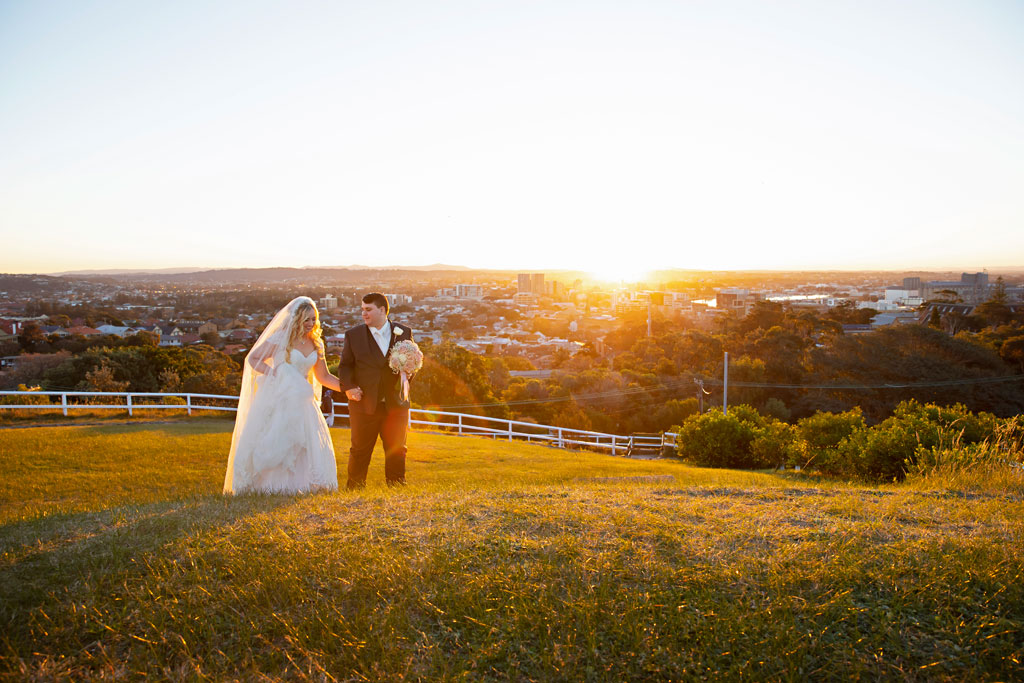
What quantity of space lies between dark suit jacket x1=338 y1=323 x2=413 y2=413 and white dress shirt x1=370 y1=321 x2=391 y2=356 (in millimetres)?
35

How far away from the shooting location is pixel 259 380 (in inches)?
243

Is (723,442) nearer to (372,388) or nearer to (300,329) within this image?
(372,388)

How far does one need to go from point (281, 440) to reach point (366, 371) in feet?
3.52

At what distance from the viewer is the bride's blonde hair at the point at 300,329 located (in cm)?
621

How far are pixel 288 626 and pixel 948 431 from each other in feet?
37.1

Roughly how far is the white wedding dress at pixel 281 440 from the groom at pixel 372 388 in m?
0.37

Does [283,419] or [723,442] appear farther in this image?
[723,442]

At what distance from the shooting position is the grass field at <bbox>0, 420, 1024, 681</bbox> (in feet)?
8.86

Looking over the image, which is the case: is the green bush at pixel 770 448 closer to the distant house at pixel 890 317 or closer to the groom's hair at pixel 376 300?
the groom's hair at pixel 376 300

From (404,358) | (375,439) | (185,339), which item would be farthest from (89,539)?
(185,339)

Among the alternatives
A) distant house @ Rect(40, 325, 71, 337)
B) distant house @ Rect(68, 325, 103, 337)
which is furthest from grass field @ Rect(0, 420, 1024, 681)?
distant house @ Rect(40, 325, 71, 337)

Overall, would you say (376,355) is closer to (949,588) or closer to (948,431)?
(949,588)

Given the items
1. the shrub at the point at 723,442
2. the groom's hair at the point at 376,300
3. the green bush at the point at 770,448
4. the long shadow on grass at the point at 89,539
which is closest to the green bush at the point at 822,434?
the green bush at the point at 770,448

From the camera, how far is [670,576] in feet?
10.9
